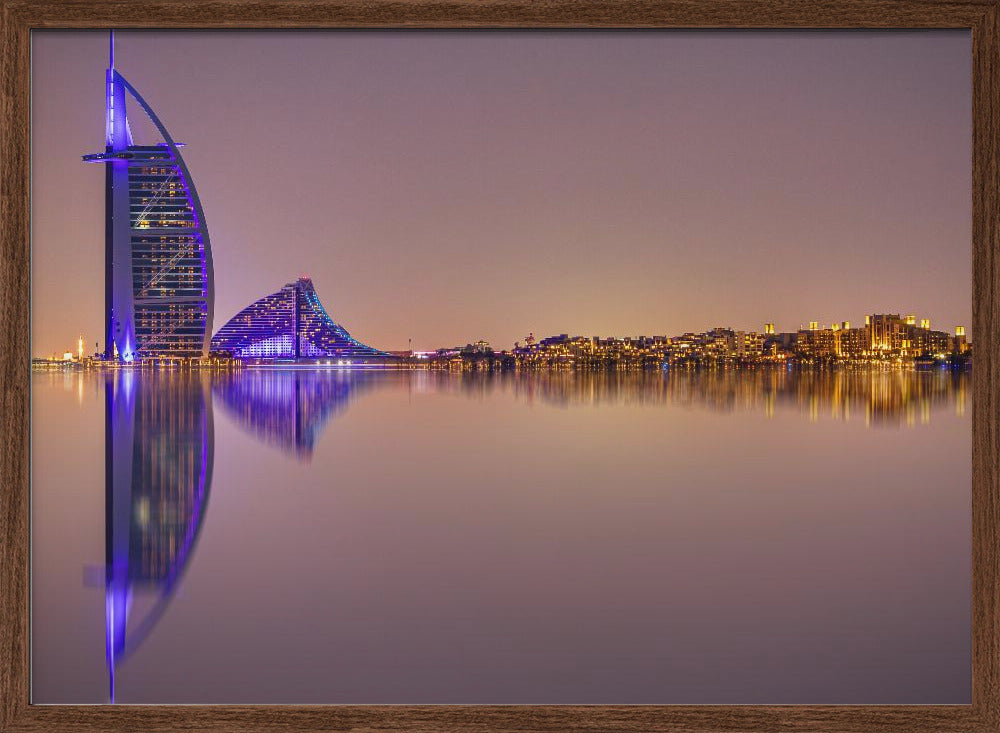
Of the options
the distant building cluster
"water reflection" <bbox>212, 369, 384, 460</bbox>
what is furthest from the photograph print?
"water reflection" <bbox>212, 369, 384, 460</bbox>

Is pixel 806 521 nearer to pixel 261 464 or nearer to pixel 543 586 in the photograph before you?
pixel 543 586

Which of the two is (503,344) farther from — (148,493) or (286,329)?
(148,493)

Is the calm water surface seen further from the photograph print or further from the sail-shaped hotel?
the sail-shaped hotel

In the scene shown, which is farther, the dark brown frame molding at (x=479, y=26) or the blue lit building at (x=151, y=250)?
the blue lit building at (x=151, y=250)

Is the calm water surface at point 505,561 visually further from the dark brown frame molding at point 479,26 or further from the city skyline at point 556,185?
the city skyline at point 556,185

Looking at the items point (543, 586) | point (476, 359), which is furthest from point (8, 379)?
point (476, 359)

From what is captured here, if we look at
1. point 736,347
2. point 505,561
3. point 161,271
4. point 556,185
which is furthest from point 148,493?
point 736,347

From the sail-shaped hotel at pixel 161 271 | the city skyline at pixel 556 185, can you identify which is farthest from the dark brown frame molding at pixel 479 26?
the sail-shaped hotel at pixel 161 271
